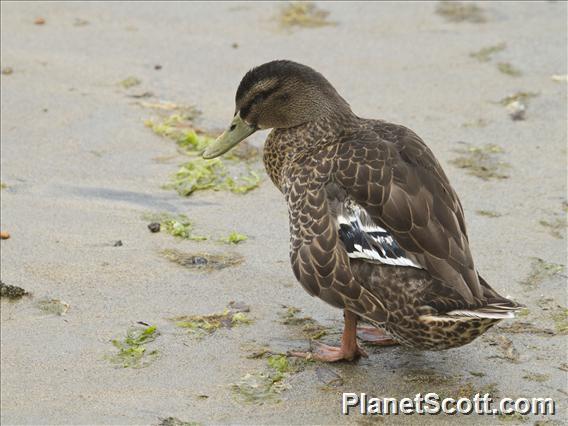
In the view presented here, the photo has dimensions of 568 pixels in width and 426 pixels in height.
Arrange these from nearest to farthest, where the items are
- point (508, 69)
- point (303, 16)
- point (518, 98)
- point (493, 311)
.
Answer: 1. point (493, 311)
2. point (518, 98)
3. point (508, 69)
4. point (303, 16)

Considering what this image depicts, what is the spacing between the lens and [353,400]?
4.77 m

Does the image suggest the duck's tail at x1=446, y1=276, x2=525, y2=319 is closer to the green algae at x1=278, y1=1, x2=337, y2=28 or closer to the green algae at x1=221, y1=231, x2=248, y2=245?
the green algae at x1=221, y1=231, x2=248, y2=245

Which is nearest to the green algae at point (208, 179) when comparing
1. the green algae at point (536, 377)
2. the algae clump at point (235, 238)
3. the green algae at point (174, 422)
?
the algae clump at point (235, 238)

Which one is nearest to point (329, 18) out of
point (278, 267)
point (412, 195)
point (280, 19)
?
point (280, 19)

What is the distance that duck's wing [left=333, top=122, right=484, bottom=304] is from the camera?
478 cm

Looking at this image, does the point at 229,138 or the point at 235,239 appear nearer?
the point at 229,138

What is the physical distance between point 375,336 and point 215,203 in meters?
1.72

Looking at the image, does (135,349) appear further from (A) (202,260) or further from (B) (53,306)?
(A) (202,260)

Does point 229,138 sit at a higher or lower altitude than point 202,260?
higher

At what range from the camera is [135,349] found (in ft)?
17.2

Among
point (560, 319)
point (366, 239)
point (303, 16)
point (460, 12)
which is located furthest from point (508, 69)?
point (366, 239)

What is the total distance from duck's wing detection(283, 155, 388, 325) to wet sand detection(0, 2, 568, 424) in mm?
381

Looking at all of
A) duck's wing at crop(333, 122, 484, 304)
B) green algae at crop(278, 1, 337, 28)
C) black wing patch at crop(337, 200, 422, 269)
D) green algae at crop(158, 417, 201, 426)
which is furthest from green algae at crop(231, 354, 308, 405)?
green algae at crop(278, 1, 337, 28)

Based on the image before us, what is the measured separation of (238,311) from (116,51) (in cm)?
371
